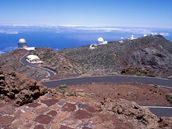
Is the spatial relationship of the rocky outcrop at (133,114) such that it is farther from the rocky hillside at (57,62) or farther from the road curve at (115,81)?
the rocky hillside at (57,62)

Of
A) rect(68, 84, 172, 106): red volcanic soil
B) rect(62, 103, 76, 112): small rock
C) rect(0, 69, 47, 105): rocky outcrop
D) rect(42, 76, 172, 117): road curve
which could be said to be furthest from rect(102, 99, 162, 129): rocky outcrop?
rect(42, 76, 172, 117): road curve

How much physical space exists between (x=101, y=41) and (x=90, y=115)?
121m

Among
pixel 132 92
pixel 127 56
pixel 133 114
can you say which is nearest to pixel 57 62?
pixel 132 92

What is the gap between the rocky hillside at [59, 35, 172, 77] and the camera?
92.8 metres

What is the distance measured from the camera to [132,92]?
32.9m

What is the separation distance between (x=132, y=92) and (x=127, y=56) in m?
72.7

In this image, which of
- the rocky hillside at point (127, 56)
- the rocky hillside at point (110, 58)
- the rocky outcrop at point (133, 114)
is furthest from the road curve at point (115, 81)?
the rocky hillside at point (127, 56)

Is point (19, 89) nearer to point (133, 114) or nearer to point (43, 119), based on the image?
point (43, 119)

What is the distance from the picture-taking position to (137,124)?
915 centimetres

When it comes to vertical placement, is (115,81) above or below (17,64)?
above

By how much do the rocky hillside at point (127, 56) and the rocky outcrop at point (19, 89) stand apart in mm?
72979

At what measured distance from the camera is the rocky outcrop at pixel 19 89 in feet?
33.0

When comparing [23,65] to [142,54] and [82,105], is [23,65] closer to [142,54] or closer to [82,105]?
[142,54]

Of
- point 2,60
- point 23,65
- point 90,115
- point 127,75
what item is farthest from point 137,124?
point 2,60
